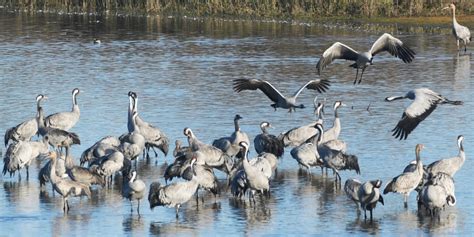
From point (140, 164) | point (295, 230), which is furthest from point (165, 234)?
point (140, 164)

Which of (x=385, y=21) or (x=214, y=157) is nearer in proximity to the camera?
(x=214, y=157)

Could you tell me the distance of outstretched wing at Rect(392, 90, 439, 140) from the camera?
603 inches

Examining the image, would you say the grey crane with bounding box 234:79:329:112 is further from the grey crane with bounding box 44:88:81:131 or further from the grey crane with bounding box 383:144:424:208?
the grey crane with bounding box 383:144:424:208

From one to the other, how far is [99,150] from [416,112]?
4.23 meters

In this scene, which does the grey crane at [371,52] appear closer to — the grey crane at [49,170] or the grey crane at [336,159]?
the grey crane at [336,159]

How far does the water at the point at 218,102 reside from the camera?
548 inches

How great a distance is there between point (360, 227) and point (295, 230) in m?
0.74

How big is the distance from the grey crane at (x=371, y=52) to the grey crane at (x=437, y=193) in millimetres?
4822

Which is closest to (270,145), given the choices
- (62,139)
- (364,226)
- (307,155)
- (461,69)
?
(307,155)

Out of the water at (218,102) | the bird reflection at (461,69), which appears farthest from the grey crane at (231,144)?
the bird reflection at (461,69)

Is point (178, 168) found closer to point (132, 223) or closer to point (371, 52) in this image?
point (132, 223)

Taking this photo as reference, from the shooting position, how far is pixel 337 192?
15.5 metres

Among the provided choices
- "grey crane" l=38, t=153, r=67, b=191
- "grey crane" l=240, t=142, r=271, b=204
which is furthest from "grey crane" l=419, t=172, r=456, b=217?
"grey crane" l=38, t=153, r=67, b=191

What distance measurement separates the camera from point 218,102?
2267 cm
